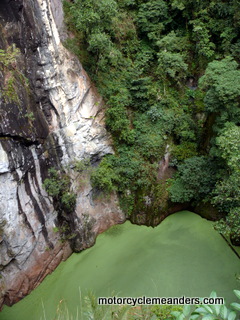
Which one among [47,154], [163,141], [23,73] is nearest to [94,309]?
[47,154]

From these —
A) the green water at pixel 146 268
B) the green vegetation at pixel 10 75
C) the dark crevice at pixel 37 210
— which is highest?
the green vegetation at pixel 10 75

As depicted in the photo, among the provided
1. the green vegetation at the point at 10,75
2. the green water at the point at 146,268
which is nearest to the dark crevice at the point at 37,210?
the green water at the point at 146,268

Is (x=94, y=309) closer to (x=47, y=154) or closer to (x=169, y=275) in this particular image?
(x=169, y=275)

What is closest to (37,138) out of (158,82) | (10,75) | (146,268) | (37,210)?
(10,75)

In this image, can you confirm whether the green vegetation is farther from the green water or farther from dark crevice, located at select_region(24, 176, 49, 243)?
the green water

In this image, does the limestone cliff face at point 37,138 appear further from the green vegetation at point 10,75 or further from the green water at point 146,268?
the green water at point 146,268

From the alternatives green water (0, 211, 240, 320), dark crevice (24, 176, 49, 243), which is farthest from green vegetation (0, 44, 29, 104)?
green water (0, 211, 240, 320)
